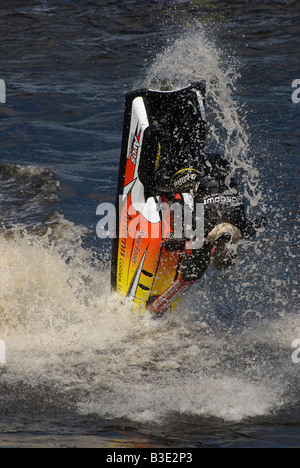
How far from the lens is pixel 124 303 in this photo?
4.80 m

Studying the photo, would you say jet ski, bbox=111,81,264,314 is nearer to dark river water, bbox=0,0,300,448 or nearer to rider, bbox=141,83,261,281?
rider, bbox=141,83,261,281

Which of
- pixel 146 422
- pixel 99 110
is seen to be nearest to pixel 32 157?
pixel 99 110

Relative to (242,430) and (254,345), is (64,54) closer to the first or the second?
(254,345)

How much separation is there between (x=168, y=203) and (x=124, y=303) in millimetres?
965

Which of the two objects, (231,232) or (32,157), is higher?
(32,157)

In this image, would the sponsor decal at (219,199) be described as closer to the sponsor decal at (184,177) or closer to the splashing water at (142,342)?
the sponsor decal at (184,177)

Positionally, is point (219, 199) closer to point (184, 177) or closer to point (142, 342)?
point (184, 177)

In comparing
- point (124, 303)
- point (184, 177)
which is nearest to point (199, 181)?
point (184, 177)

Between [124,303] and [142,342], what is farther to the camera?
[124,303]

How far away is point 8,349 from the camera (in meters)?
4.34

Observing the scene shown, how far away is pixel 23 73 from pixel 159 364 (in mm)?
9181

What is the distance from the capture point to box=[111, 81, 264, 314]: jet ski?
13.6 ft

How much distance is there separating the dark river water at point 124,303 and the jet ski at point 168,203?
0.22 meters

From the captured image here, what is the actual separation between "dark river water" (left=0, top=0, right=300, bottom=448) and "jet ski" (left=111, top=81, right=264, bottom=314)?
22cm
